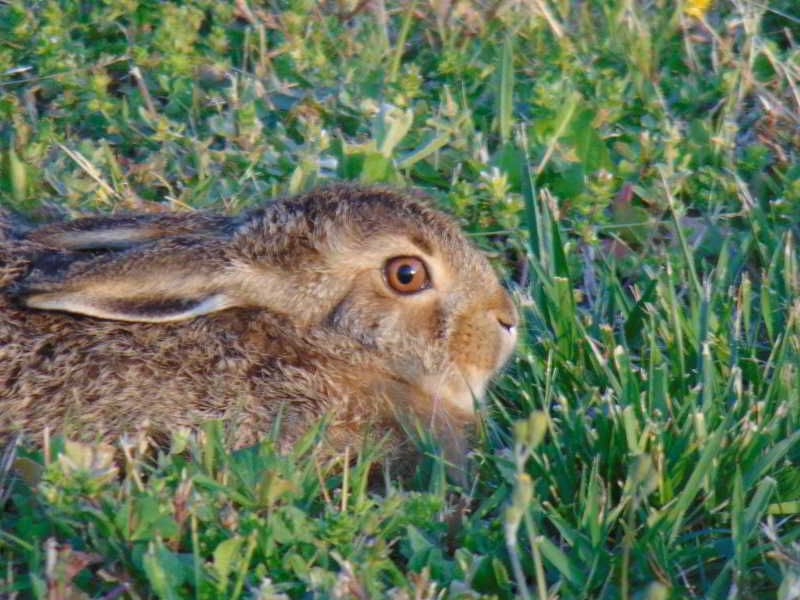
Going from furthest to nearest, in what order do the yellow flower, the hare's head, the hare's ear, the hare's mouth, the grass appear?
1. the yellow flower
2. the hare's mouth
3. the hare's head
4. the hare's ear
5. the grass

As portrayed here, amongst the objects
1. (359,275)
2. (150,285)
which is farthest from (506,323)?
(150,285)

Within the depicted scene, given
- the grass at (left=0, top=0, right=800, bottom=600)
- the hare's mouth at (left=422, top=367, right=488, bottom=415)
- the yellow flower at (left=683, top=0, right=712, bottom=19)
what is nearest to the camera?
the grass at (left=0, top=0, right=800, bottom=600)

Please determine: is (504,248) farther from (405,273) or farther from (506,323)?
(405,273)

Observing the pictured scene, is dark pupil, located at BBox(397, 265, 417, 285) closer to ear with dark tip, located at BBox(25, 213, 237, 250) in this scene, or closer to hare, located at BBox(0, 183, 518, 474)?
hare, located at BBox(0, 183, 518, 474)

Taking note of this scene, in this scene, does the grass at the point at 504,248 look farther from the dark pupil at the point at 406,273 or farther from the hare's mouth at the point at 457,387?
the dark pupil at the point at 406,273

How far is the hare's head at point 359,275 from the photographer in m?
3.99

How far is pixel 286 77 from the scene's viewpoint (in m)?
5.79

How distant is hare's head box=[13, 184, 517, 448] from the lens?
13.1ft

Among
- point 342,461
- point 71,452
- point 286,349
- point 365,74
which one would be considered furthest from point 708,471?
point 365,74

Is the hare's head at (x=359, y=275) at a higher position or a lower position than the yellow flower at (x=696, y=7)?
lower

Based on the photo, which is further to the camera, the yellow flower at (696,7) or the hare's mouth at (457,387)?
the yellow flower at (696,7)

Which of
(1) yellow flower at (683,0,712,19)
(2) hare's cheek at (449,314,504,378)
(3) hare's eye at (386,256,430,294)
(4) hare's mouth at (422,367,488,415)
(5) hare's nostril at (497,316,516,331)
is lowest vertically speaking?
(4) hare's mouth at (422,367,488,415)

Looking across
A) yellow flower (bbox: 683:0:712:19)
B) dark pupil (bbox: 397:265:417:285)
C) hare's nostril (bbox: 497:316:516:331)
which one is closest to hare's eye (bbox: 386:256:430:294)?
dark pupil (bbox: 397:265:417:285)

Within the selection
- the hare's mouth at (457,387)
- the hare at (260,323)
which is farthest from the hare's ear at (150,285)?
the hare's mouth at (457,387)
